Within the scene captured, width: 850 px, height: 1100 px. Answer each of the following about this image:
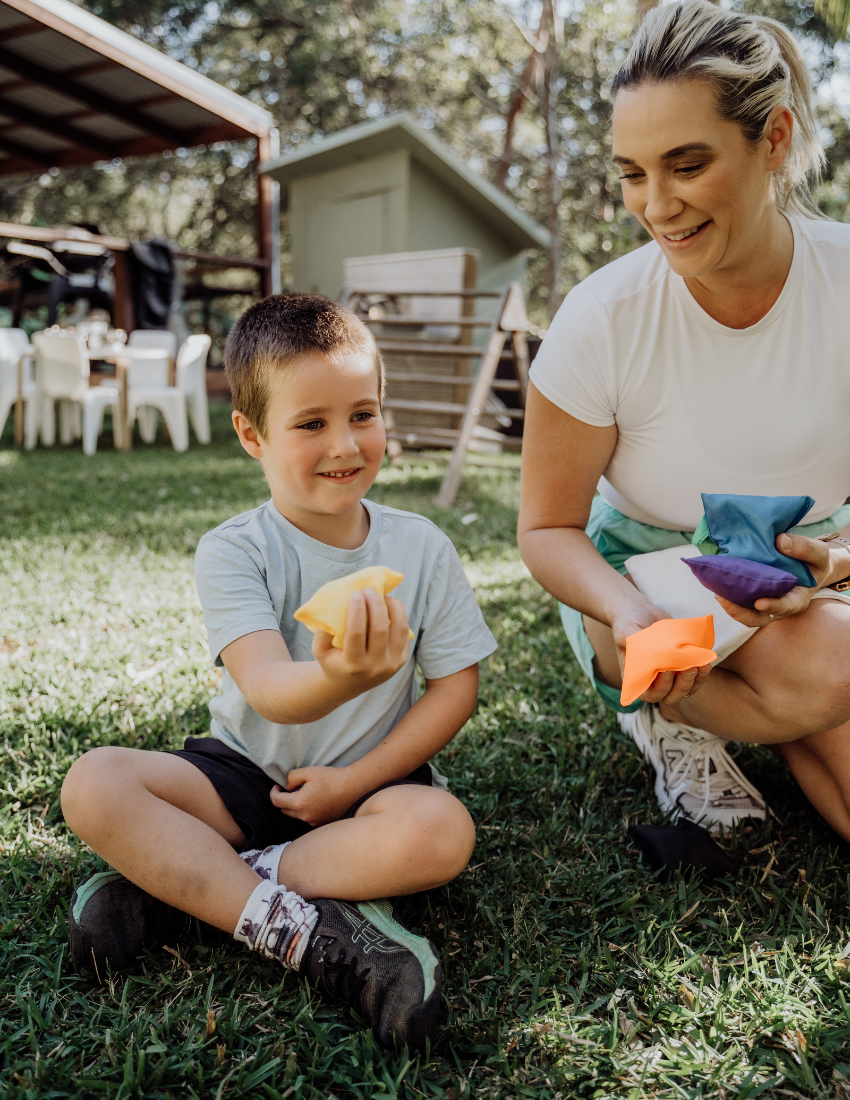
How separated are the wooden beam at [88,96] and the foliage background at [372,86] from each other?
702 cm

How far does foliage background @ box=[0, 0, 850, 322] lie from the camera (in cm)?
1593

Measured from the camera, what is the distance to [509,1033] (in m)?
1.23

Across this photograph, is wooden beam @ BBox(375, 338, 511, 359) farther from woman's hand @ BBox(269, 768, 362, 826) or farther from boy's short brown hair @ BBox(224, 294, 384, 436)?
woman's hand @ BBox(269, 768, 362, 826)

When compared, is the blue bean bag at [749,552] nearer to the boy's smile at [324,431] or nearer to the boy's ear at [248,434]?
the boy's smile at [324,431]

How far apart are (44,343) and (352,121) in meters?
12.5

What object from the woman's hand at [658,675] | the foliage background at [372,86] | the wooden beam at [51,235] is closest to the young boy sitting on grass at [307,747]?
the woman's hand at [658,675]

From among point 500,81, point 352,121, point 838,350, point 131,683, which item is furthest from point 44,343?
point 500,81

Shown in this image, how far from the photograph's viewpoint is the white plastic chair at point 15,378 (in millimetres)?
6988

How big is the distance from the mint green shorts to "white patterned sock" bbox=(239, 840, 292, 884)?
807mm

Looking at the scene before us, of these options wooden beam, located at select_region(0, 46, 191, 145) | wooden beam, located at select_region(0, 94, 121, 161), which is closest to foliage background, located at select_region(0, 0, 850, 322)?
wooden beam, located at select_region(0, 94, 121, 161)

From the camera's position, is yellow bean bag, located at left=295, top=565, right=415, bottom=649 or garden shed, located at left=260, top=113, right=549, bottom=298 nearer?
yellow bean bag, located at left=295, top=565, right=415, bottom=649

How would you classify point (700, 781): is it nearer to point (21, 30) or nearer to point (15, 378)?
point (15, 378)

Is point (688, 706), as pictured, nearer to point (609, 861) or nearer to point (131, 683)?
point (609, 861)

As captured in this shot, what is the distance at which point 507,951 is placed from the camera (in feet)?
4.60
